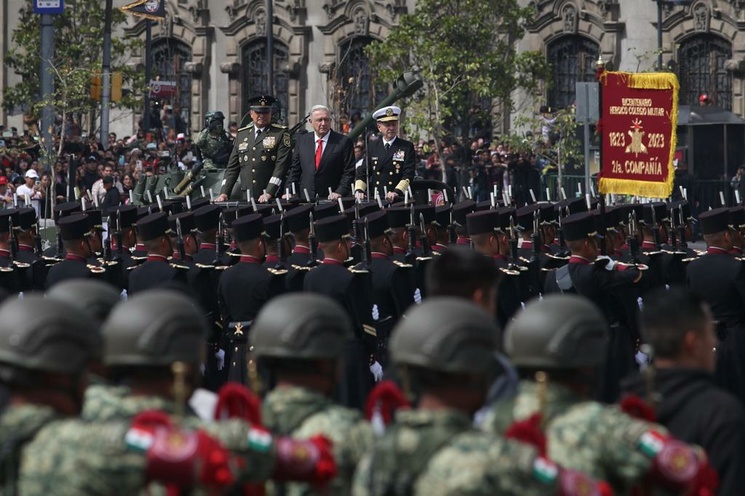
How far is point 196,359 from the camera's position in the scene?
5410 mm

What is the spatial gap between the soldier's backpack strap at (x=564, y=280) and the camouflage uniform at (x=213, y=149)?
10719mm

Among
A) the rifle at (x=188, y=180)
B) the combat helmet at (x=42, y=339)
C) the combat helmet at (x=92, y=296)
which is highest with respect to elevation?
the rifle at (x=188, y=180)

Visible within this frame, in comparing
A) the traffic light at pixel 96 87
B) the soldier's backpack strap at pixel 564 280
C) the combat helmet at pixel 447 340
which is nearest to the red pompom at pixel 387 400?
the combat helmet at pixel 447 340

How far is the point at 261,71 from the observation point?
45.4 metres

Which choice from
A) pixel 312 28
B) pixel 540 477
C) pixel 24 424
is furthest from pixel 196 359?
pixel 312 28

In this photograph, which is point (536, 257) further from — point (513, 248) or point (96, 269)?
point (96, 269)

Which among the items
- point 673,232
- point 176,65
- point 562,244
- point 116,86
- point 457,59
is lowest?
point 562,244

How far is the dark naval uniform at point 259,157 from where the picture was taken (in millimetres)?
18453

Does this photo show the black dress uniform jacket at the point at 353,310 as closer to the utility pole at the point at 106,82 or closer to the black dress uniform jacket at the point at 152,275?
the black dress uniform jacket at the point at 152,275

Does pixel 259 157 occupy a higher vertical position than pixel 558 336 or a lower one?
higher

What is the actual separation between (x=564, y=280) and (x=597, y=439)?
6.24 meters

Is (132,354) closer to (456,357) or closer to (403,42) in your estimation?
(456,357)

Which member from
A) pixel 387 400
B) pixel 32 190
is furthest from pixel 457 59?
pixel 387 400

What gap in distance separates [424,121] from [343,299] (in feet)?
75.0
